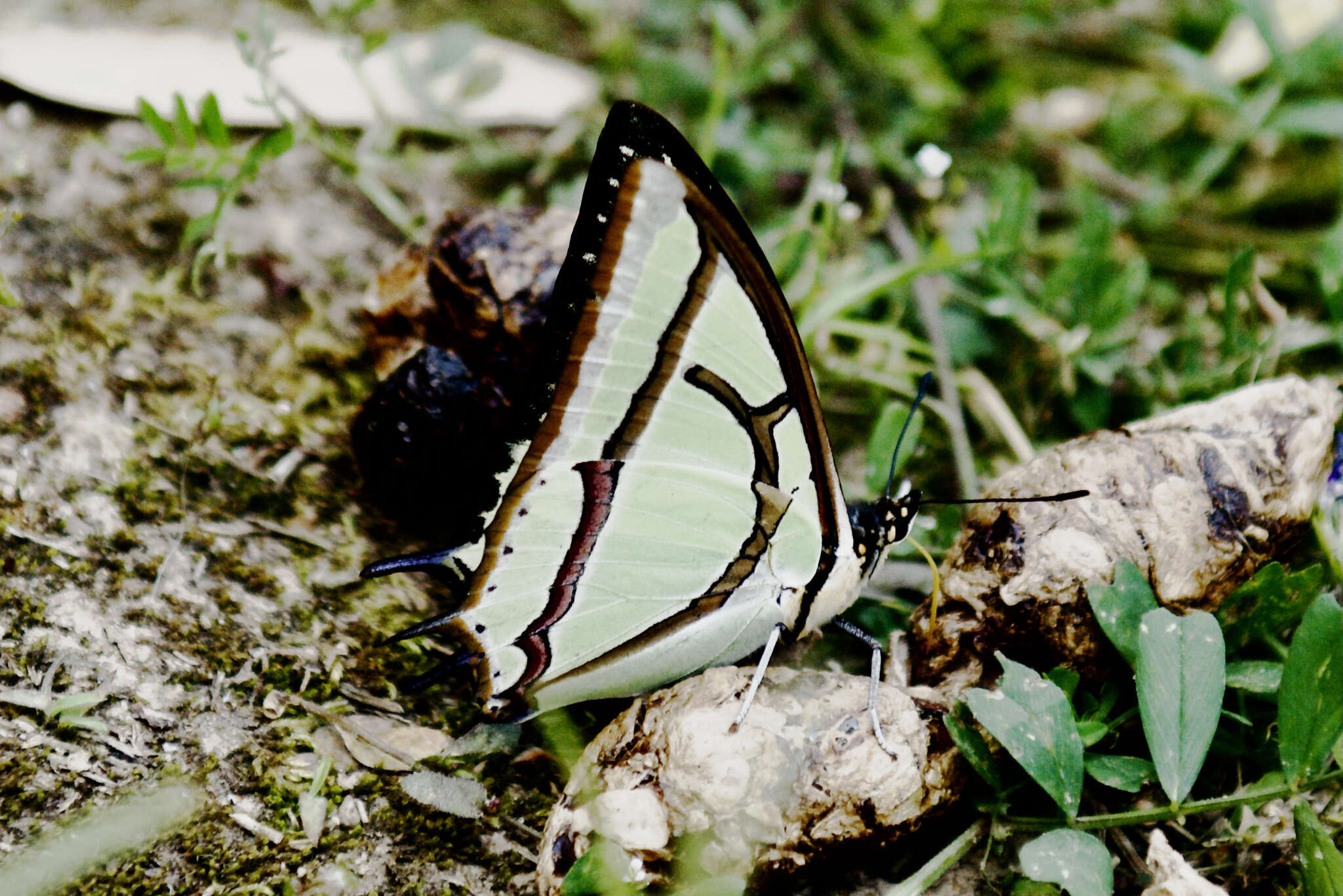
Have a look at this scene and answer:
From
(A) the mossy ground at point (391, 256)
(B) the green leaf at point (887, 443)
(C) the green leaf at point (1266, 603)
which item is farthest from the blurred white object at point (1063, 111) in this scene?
(C) the green leaf at point (1266, 603)

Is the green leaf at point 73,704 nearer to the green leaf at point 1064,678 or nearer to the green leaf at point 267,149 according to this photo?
the green leaf at point 267,149

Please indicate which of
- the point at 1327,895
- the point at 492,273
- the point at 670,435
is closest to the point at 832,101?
the point at 492,273

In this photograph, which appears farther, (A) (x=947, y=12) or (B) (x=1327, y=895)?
(A) (x=947, y=12)

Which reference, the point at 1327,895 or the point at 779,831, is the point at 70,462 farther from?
the point at 1327,895

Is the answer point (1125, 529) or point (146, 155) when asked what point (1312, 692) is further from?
point (146, 155)

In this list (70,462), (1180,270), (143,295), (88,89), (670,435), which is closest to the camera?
(670,435)

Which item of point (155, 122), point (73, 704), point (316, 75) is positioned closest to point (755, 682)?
point (73, 704)
